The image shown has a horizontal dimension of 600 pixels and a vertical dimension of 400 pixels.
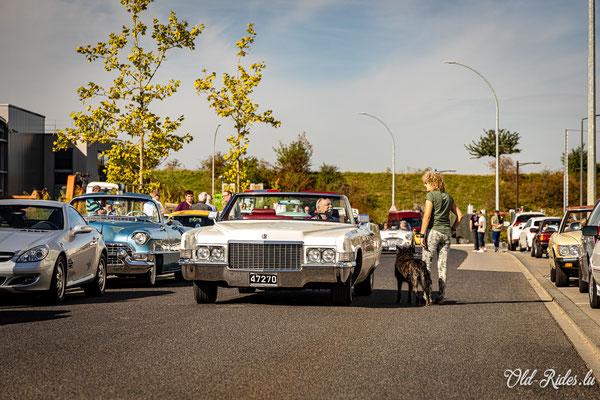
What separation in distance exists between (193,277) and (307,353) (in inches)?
157

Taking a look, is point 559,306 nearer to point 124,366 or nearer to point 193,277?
point 193,277

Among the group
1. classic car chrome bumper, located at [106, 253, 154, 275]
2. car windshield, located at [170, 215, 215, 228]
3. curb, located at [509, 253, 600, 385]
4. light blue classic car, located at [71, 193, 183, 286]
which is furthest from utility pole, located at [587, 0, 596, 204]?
classic car chrome bumper, located at [106, 253, 154, 275]

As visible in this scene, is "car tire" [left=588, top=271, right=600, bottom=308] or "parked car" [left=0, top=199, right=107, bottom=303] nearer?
"parked car" [left=0, top=199, right=107, bottom=303]

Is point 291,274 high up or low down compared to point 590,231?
down

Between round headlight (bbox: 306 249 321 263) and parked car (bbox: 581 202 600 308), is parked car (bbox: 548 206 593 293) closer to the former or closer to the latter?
parked car (bbox: 581 202 600 308)

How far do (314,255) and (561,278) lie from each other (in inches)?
300

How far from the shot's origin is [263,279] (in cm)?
1098

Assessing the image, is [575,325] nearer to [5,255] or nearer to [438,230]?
[438,230]

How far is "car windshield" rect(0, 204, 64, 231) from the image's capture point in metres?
12.3

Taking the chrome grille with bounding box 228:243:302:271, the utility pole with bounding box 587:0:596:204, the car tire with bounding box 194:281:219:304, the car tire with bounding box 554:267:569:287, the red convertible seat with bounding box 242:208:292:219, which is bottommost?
the car tire with bounding box 554:267:569:287

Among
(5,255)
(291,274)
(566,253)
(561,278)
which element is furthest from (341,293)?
(561,278)

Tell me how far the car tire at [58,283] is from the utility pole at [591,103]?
15.9 meters

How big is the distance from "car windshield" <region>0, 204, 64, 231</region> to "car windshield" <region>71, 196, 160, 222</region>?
11.7ft

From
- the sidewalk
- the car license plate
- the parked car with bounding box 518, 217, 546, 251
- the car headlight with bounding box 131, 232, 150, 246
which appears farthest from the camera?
the parked car with bounding box 518, 217, 546, 251
